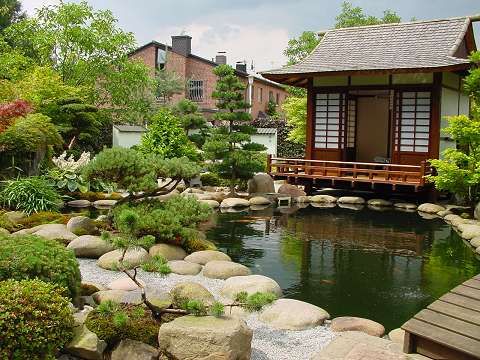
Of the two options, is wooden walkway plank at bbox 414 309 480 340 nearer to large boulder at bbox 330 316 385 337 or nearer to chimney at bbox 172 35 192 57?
large boulder at bbox 330 316 385 337

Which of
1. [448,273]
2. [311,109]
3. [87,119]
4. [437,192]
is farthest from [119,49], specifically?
[448,273]

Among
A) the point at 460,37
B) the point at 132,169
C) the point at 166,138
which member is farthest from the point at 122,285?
the point at 460,37

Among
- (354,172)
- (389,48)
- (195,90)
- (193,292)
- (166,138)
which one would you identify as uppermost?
(195,90)

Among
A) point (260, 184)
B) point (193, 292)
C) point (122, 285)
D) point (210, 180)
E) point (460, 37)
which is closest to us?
point (193, 292)

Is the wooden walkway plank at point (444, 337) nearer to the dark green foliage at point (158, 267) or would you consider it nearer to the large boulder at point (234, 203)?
the dark green foliage at point (158, 267)

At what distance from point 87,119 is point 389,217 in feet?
39.5

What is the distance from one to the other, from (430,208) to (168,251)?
9.03 m

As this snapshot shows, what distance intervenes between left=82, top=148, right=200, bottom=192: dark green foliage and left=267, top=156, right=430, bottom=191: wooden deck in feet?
24.1

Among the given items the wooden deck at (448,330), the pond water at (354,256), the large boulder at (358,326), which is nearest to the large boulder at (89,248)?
the pond water at (354,256)

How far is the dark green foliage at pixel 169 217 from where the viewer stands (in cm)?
816

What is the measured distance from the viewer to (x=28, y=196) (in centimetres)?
1159

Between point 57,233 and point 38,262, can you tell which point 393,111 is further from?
point 38,262

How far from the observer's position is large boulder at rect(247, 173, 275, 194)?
669 inches

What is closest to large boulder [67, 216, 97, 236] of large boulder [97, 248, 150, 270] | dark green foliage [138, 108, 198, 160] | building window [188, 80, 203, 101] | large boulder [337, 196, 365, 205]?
large boulder [97, 248, 150, 270]
